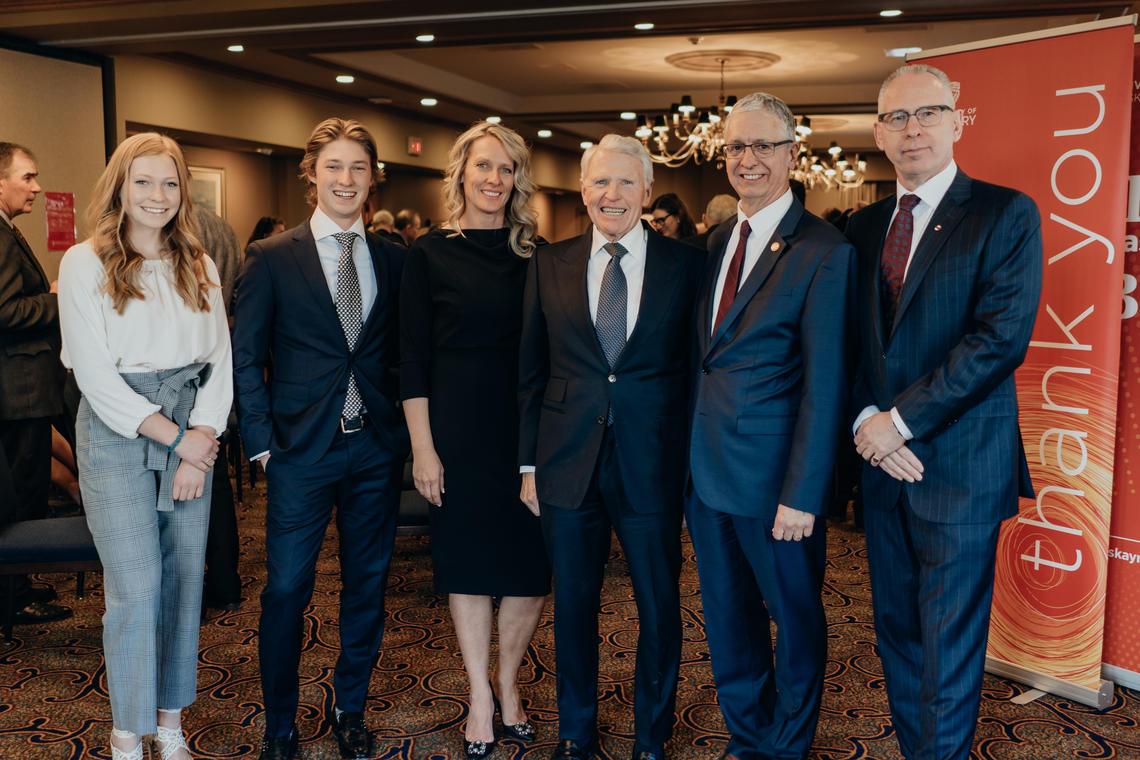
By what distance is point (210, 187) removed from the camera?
9.80 m

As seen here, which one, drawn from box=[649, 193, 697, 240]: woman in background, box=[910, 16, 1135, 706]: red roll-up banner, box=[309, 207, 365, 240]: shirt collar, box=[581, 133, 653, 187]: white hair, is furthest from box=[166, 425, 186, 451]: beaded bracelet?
box=[649, 193, 697, 240]: woman in background

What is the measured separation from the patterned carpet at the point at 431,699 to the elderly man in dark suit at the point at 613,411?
0.48 metres

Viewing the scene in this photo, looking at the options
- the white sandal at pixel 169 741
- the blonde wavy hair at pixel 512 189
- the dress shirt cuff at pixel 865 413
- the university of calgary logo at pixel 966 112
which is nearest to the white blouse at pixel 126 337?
the blonde wavy hair at pixel 512 189

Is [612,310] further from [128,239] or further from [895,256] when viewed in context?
[128,239]

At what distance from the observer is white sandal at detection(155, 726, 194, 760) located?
2.66 metres

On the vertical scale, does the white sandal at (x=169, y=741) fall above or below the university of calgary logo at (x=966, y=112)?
below

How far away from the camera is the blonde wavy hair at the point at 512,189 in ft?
8.96

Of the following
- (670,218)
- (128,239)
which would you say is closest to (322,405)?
(128,239)

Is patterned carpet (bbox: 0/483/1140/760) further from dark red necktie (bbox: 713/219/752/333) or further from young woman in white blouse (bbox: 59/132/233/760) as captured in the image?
dark red necktie (bbox: 713/219/752/333)

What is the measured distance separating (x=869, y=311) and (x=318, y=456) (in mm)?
1567

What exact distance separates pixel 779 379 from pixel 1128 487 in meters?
1.66

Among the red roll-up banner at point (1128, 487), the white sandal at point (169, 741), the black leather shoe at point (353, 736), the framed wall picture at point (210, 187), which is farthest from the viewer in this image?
the framed wall picture at point (210, 187)

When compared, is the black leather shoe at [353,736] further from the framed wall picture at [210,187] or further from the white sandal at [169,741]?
the framed wall picture at [210,187]

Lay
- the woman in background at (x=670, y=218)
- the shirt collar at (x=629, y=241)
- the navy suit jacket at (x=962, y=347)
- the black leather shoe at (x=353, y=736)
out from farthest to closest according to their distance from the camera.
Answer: the woman in background at (x=670, y=218)
the black leather shoe at (x=353, y=736)
the shirt collar at (x=629, y=241)
the navy suit jacket at (x=962, y=347)
